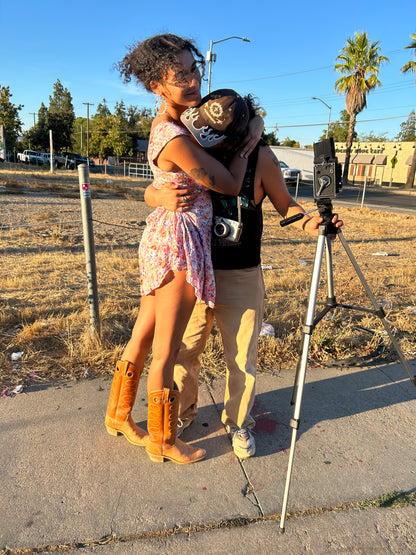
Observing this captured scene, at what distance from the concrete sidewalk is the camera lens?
1162 millimetres

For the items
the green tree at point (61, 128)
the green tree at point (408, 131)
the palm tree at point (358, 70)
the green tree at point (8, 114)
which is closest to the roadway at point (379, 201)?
the palm tree at point (358, 70)

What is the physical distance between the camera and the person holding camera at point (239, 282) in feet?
6.51

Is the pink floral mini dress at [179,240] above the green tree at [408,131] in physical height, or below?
below

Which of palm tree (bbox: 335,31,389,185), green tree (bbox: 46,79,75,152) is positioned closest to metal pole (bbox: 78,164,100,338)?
palm tree (bbox: 335,31,389,185)

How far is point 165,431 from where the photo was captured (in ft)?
6.66

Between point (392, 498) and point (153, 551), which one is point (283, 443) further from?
point (153, 551)

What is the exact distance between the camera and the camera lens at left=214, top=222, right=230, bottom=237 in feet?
6.39

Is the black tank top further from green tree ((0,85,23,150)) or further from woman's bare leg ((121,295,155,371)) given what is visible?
green tree ((0,85,23,150))

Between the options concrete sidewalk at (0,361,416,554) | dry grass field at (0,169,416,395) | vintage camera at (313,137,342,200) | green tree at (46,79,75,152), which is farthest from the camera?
green tree at (46,79,75,152)

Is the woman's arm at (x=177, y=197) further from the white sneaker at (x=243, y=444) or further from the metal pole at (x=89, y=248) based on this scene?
the metal pole at (x=89, y=248)

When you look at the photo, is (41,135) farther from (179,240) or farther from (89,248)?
(179,240)

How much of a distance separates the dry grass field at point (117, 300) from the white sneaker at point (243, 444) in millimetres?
798

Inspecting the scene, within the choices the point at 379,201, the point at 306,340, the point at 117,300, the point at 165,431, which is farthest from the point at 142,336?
the point at 379,201

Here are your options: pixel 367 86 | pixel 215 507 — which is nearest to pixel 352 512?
pixel 215 507
